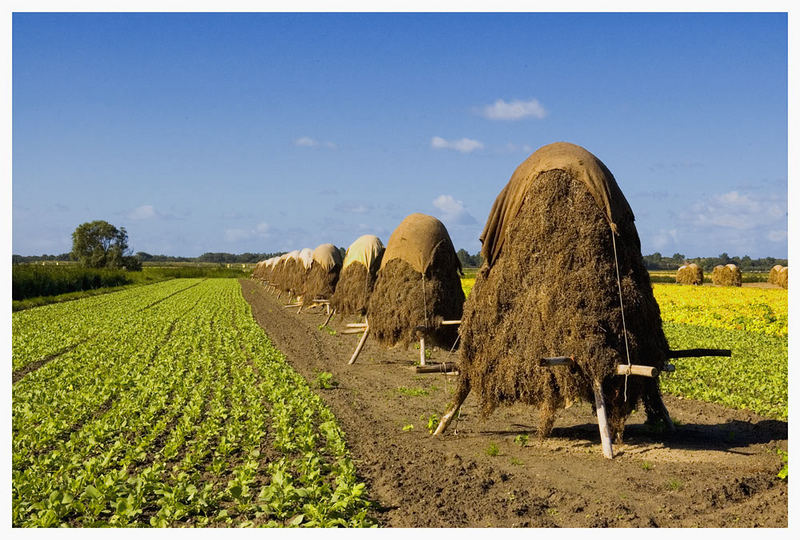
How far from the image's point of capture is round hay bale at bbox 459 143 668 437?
8.30 meters

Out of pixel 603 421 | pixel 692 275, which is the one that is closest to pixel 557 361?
pixel 603 421

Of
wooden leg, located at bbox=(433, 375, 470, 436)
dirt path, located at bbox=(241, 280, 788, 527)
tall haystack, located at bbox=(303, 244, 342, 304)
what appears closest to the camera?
dirt path, located at bbox=(241, 280, 788, 527)

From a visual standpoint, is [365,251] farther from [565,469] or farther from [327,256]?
[565,469]

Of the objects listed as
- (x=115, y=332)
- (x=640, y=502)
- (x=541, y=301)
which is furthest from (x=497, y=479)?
(x=115, y=332)

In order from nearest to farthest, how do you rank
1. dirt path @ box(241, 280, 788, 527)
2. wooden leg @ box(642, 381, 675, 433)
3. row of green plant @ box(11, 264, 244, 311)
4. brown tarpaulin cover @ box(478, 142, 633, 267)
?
1. dirt path @ box(241, 280, 788, 527)
2. brown tarpaulin cover @ box(478, 142, 633, 267)
3. wooden leg @ box(642, 381, 675, 433)
4. row of green plant @ box(11, 264, 244, 311)

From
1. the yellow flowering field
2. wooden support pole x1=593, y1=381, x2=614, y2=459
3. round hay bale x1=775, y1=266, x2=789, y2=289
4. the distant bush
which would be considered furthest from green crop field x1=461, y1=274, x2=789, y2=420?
the distant bush

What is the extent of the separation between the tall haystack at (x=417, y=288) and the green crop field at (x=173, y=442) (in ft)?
10.0

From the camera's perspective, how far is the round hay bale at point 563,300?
27.2ft

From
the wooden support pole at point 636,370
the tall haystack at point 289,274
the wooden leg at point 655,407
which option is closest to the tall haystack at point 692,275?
the tall haystack at point 289,274

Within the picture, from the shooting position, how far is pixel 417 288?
16.2 meters

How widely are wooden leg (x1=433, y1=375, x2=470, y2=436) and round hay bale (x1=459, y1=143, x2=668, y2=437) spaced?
0.27 meters

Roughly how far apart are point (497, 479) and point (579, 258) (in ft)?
10.1

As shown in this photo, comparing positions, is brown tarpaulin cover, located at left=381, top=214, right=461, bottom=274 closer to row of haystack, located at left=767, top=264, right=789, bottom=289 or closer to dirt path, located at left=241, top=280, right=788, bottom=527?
dirt path, located at left=241, top=280, right=788, bottom=527

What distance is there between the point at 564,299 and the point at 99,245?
12870cm
